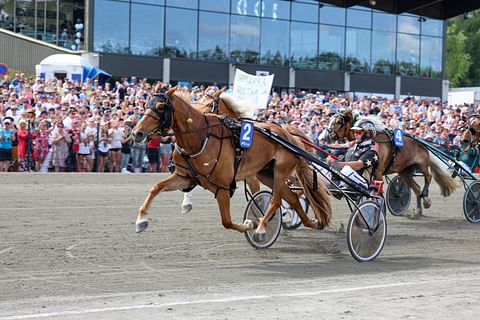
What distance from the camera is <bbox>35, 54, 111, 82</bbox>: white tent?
2439 cm

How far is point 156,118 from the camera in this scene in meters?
8.13

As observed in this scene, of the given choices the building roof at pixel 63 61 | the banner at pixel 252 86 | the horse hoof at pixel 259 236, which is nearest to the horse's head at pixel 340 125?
the horse hoof at pixel 259 236

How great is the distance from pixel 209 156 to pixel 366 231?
195cm

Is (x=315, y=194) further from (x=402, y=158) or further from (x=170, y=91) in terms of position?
(x=402, y=158)

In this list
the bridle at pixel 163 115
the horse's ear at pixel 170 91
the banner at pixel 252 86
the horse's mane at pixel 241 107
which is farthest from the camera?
the banner at pixel 252 86

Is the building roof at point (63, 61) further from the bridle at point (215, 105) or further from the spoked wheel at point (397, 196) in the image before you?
the bridle at point (215, 105)

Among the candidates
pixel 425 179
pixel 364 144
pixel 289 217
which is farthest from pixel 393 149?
pixel 289 217

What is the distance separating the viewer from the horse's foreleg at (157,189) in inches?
322

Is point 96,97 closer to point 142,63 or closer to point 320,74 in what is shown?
point 142,63

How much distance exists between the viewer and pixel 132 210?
1262 cm

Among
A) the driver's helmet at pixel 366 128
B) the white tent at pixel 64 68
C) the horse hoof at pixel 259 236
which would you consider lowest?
the horse hoof at pixel 259 236

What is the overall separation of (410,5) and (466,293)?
117 ft

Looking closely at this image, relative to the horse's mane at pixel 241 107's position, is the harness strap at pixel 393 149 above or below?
below

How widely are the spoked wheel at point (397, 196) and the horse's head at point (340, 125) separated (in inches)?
95.5
